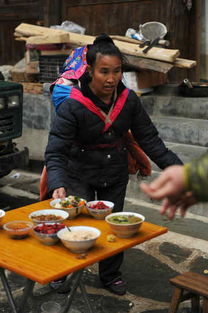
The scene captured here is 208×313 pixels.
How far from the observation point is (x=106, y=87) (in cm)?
432

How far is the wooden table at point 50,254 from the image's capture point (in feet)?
10.3

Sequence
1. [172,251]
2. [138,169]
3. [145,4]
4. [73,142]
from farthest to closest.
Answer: [145,4] < [172,251] < [138,169] < [73,142]

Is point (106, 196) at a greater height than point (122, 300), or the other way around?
point (106, 196)

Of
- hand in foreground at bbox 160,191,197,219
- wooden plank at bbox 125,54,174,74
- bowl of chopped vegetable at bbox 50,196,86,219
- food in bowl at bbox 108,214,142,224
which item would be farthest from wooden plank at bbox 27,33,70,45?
hand in foreground at bbox 160,191,197,219

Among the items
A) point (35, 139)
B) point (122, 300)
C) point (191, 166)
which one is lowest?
point (122, 300)

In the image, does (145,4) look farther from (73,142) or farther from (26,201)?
(73,142)

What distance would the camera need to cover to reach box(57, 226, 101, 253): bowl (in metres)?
3.34

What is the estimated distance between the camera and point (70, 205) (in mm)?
3992

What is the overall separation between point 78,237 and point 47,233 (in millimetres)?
213

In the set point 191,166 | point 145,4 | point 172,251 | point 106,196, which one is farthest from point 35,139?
point 191,166

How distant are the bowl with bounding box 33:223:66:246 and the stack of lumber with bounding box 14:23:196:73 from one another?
6.21m

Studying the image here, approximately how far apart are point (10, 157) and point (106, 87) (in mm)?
3425

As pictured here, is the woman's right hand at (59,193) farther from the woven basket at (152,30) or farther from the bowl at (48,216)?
the woven basket at (152,30)

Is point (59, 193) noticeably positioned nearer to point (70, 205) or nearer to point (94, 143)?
point (70, 205)
